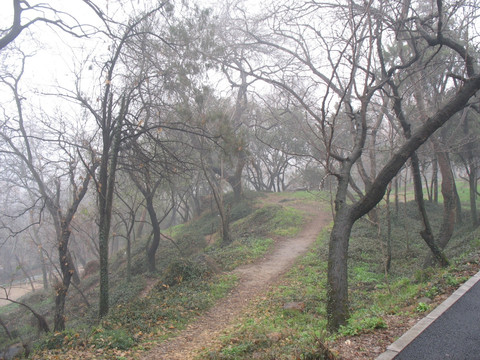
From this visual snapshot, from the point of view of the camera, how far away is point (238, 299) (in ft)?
28.9

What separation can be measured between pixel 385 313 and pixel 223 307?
4242 mm

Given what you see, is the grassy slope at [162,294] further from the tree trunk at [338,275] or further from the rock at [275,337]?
the tree trunk at [338,275]

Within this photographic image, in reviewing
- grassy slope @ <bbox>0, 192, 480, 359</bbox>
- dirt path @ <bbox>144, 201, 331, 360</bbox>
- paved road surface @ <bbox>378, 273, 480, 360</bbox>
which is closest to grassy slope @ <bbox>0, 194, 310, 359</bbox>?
grassy slope @ <bbox>0, 192, 480, 359</bbox>

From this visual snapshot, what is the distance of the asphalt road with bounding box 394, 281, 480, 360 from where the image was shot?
3.38 meters

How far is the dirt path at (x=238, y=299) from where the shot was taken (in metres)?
5.95

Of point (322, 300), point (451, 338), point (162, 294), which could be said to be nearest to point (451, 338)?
point (451, 338)

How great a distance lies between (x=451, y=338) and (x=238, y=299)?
5758 millimetres

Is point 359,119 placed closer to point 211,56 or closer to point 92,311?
point 211,56

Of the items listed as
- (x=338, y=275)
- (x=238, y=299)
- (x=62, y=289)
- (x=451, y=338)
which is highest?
(x=338, y=275)

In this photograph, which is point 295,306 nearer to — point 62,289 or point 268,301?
point 268,301

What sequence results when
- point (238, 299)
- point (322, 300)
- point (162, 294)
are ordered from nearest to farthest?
point (322, 300) → point (238, 299) → point (162, 294)

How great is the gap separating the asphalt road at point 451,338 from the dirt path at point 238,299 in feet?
10.3

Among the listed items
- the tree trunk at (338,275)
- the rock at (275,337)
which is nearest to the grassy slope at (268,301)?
the rock at (275,337)

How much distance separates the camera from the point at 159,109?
29.0ft
